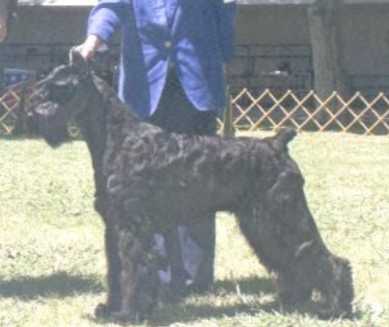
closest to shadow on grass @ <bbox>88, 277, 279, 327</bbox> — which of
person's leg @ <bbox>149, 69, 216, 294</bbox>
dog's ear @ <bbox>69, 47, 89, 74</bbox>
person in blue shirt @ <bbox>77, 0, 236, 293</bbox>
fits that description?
person's leg @ <bbox>149, 69, 216, 294</bbox>

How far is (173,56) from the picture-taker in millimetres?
5512

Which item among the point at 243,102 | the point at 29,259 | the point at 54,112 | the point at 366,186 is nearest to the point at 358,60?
the point at 243,102

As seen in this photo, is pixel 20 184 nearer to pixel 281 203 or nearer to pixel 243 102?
pixel 281 203

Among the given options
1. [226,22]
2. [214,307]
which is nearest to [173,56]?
[226,22]

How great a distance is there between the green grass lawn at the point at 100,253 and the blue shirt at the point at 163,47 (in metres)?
1.11

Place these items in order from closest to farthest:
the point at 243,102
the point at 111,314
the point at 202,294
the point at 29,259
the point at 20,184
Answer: the point at 111,314, the point at 202,294, the point at 29,259, the point at 20,184, the point at 243,102

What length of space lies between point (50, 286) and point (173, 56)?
64.9 inches

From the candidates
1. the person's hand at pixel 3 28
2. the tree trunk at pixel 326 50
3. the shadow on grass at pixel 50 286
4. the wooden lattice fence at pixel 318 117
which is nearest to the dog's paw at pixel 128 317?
the shadow on grass at pixel 50 286

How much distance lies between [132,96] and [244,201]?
34.6 inches

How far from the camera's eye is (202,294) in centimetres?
591

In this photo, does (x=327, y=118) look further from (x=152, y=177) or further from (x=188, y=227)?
(x=152, y=177)

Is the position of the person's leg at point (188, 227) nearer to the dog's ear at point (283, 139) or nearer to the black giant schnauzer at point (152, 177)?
the black giant schnauzer at point (152, 177)

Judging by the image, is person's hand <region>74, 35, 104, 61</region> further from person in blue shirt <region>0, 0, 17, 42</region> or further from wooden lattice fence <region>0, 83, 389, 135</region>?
wooden lattice fence <region>0, 83, 389, 135</region>

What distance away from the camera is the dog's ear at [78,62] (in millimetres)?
4996
